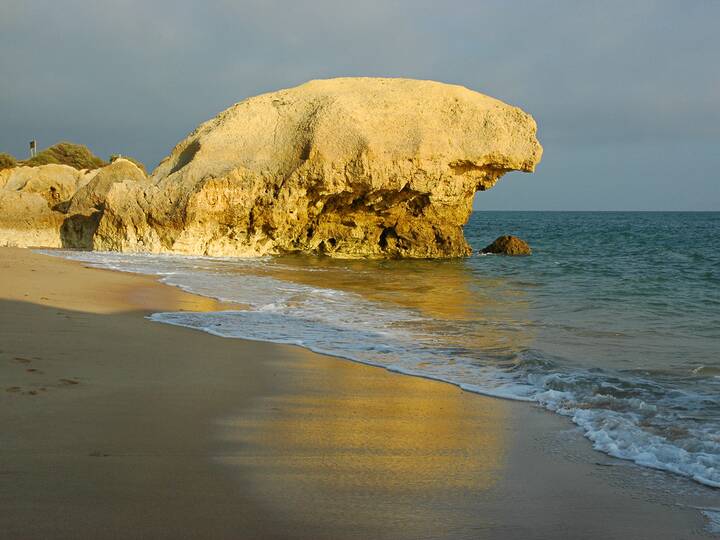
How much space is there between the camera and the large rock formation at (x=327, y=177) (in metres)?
20.7

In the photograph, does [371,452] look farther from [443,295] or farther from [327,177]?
[327,177]

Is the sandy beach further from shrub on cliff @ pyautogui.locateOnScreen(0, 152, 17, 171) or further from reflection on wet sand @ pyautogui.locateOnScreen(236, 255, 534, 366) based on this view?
shrub on cliff @ pyautogui.locateOnScreen(0, 152, 17, 171)

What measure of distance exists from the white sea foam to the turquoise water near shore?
0.02 meters

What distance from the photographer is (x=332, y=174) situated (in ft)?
67.6

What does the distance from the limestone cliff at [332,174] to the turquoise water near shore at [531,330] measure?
2686 millimetres

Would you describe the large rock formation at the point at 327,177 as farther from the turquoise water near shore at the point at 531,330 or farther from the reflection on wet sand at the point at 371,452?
the reflection on wet sand at the point at 371,452

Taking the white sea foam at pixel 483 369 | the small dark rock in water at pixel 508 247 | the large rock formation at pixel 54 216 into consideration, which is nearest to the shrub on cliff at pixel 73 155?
the large rock formation at pixel 54 216

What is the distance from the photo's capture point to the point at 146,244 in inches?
822

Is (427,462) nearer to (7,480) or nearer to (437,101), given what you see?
(7,480)

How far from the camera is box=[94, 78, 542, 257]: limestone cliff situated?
20.7 m

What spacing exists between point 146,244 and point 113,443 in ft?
59.1

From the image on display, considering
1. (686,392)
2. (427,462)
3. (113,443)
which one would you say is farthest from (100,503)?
(686,392)

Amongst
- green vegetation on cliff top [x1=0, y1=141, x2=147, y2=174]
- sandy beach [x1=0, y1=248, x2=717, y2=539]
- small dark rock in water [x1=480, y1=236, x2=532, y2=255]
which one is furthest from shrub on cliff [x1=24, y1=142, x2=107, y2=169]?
sandy beach [x1=0, y1=248, x2=717, y2=539]

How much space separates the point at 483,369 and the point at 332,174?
14757mm
